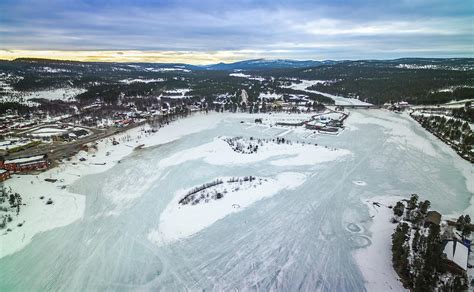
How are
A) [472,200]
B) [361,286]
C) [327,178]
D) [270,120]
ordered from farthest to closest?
[270,120] < [327,178] < [472,200] < [361,286]

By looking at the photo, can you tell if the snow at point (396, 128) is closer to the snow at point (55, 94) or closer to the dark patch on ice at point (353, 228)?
the dark patch on ice at point (353, 228)

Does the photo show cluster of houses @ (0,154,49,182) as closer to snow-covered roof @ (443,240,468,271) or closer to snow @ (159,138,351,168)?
snow @ (159,138,351,168)

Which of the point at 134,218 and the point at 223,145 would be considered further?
the point at 223,145

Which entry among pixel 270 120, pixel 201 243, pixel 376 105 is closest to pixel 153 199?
pixel 201 243

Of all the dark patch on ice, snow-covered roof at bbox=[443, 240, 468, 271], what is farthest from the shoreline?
snow-covered roof at bbox=[443, 240, 468, 271]

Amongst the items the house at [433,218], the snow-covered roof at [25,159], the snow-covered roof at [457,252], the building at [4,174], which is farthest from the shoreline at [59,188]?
the house at [433,218]

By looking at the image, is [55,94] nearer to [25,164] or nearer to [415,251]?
[25,164]

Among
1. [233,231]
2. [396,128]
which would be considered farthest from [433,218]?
[396,128]

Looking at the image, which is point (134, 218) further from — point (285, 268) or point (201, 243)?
point (285, 268)
